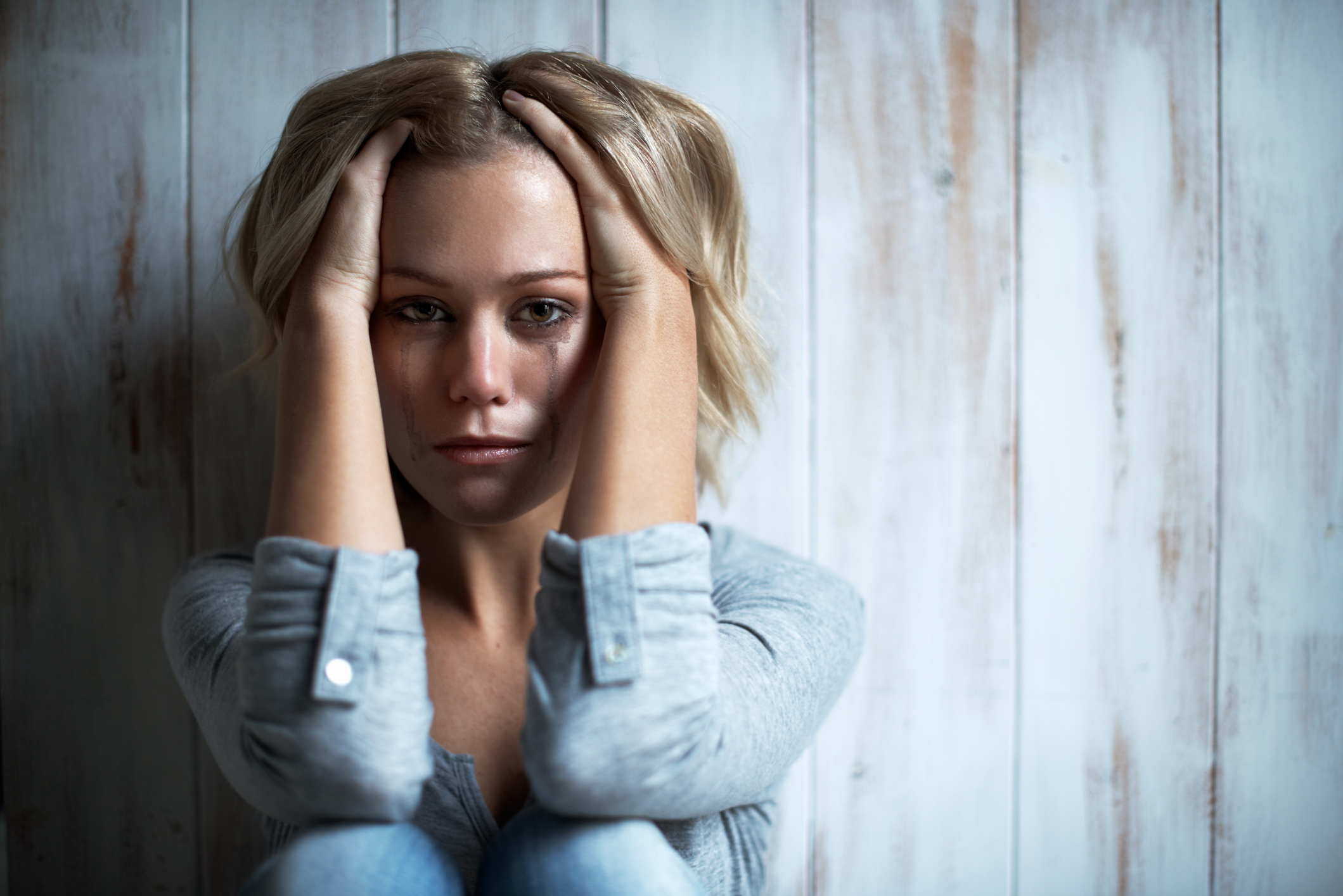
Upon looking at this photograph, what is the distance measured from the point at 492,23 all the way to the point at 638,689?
0.80 metres

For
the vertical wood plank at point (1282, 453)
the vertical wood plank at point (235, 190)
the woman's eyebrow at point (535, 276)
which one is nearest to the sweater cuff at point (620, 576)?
the woman's eyebrow at point (535, 276)

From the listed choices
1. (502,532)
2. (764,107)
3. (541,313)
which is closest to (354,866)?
(502,532)

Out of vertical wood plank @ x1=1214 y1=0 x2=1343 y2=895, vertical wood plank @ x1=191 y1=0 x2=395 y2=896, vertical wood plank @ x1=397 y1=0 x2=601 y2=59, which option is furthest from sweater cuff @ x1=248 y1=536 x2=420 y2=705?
vertical wood plank @ x1=1214 y1=0 x2=1343 y2=895

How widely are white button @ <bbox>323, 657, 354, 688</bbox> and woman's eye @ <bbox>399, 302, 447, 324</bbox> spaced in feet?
0.98

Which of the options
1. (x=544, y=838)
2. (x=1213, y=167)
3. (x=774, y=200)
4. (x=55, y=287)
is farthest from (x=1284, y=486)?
(x=55, y=287)

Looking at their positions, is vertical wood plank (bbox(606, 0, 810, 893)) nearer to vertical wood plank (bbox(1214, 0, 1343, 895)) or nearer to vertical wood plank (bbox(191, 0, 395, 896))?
vertical wood plank (bbox(191, 0, 395, 896))

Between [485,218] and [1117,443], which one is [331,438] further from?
[1117,443]

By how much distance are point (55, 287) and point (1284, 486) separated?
1.51 m

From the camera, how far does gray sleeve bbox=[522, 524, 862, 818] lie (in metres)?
0.52

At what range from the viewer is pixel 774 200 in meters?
0.93

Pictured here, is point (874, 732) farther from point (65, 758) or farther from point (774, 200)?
point (65, 758)

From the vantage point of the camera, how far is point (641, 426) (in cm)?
62

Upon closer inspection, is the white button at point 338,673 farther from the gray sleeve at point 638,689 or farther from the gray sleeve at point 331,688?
the gray sleeve at point 638,689

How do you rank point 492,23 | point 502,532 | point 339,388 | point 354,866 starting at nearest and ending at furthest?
1. point 354,866
2. point 339,388
3. point 502,532
4. point 492,23
